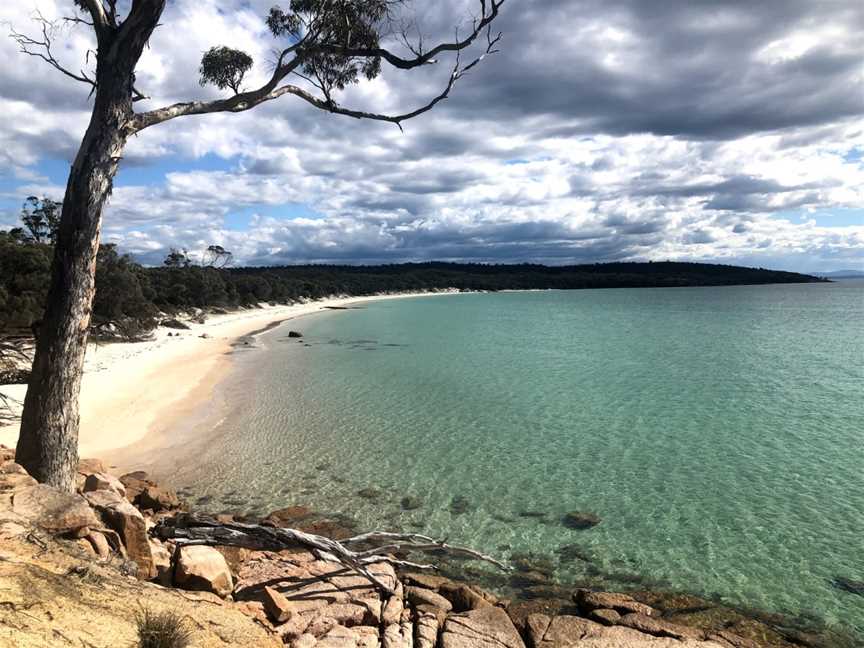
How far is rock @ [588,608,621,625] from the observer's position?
707 centimetres

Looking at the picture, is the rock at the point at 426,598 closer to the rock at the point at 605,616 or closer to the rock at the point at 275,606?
the rock at the point at 275,606

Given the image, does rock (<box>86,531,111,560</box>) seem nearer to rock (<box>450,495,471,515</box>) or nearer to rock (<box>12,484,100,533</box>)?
rock (<box>12,484,100,533</box>)

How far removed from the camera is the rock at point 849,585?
830 cm

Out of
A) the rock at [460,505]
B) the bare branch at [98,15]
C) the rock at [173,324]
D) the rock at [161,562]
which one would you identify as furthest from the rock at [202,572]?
the rock at [173,324]

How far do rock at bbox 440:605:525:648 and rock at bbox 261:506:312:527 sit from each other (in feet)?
14.5

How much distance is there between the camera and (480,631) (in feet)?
21.0

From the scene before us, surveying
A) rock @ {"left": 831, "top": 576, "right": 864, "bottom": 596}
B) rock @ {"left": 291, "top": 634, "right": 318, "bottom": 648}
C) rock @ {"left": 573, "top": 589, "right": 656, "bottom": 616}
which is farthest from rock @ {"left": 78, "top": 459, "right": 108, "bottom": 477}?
rock @ {"left": 831, "top": 576, "right": 864, "bottom": 596}

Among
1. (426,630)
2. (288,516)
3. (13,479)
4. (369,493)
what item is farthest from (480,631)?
(369,493)

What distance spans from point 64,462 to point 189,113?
17.0ft

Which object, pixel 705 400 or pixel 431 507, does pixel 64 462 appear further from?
pixel 705 400

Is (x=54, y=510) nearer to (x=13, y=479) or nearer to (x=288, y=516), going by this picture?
(x=13, y=479)

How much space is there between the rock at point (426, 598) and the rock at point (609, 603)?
6.21ft

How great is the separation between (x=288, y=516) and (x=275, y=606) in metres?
4.88

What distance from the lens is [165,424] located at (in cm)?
1712
